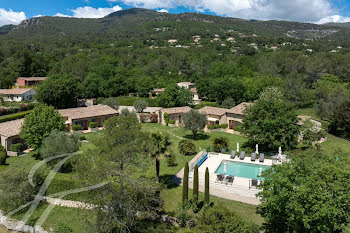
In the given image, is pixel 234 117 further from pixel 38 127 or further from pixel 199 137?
pixel 38 127

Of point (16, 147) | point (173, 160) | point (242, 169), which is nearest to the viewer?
point (173, 160)

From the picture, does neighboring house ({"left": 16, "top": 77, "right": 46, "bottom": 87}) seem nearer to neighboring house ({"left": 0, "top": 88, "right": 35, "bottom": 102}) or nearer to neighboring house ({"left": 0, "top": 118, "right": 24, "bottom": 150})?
neighboring house ({"left": 0, "top": 88, "right": 35, "bottom": 102})

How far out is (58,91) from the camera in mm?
48625

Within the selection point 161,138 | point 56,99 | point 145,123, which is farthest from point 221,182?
point 56,99

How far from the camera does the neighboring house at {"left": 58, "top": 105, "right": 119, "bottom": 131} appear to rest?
3999 centimetres

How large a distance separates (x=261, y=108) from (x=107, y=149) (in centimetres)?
2079

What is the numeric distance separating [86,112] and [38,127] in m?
14.8

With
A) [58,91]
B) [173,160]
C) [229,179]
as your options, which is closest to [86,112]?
[58,91]

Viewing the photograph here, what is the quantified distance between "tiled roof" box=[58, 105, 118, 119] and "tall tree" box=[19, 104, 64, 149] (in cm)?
1121

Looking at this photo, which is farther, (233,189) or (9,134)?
(9,134)

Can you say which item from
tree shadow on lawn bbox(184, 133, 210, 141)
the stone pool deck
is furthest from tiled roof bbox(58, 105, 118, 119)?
the stone pool deck

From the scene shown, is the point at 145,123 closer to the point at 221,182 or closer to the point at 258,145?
the point at 258,145

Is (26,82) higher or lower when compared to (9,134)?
higher

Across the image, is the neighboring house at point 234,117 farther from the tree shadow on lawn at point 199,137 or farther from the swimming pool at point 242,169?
the swimming pool at point 242,169
